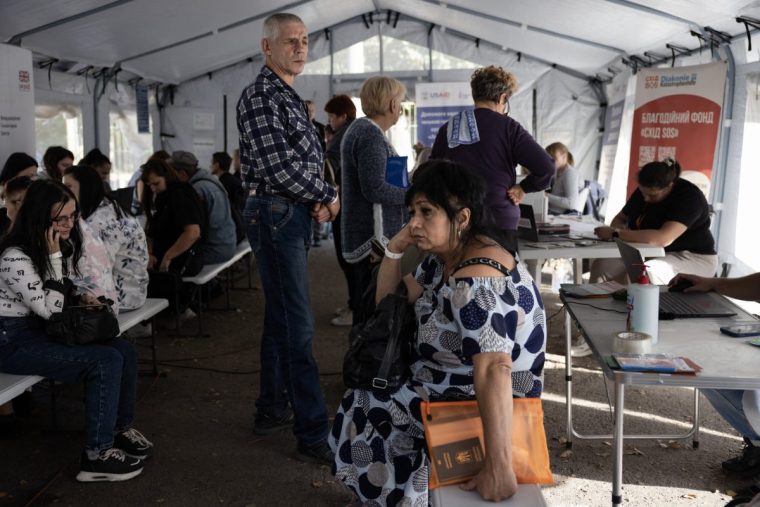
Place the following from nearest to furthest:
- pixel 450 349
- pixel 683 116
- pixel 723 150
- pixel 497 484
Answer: pixel 497 484, pixel 450 349, pixel 723 150, pixel 683 116

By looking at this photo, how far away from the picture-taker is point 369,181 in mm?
3490

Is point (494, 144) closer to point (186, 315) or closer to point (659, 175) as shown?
point (659, 175)

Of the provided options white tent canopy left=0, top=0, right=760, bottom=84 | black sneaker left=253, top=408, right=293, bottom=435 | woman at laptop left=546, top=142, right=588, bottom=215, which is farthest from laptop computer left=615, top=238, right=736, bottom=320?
woman at laptop left=546, top=142, right=588, bottom=215

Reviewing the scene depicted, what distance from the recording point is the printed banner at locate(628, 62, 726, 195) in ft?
20.5

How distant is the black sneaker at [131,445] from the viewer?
3.12 m

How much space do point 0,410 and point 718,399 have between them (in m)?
3.13

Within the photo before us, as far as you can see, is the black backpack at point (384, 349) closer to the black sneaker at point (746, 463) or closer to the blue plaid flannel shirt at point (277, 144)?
the blue plaid flannel shirt at point (277, 144)

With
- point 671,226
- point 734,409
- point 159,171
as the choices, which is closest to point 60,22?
point 159,171

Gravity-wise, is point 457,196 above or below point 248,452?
above

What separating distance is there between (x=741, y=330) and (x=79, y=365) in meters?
2.36

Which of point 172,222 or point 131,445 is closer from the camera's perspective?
point 131,445

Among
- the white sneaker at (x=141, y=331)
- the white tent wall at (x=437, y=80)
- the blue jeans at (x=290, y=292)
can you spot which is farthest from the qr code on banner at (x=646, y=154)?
the blue jeans at (x=290, y=292)

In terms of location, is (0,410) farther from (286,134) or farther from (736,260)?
(736,260)

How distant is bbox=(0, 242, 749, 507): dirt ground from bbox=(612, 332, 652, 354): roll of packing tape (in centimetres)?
99
